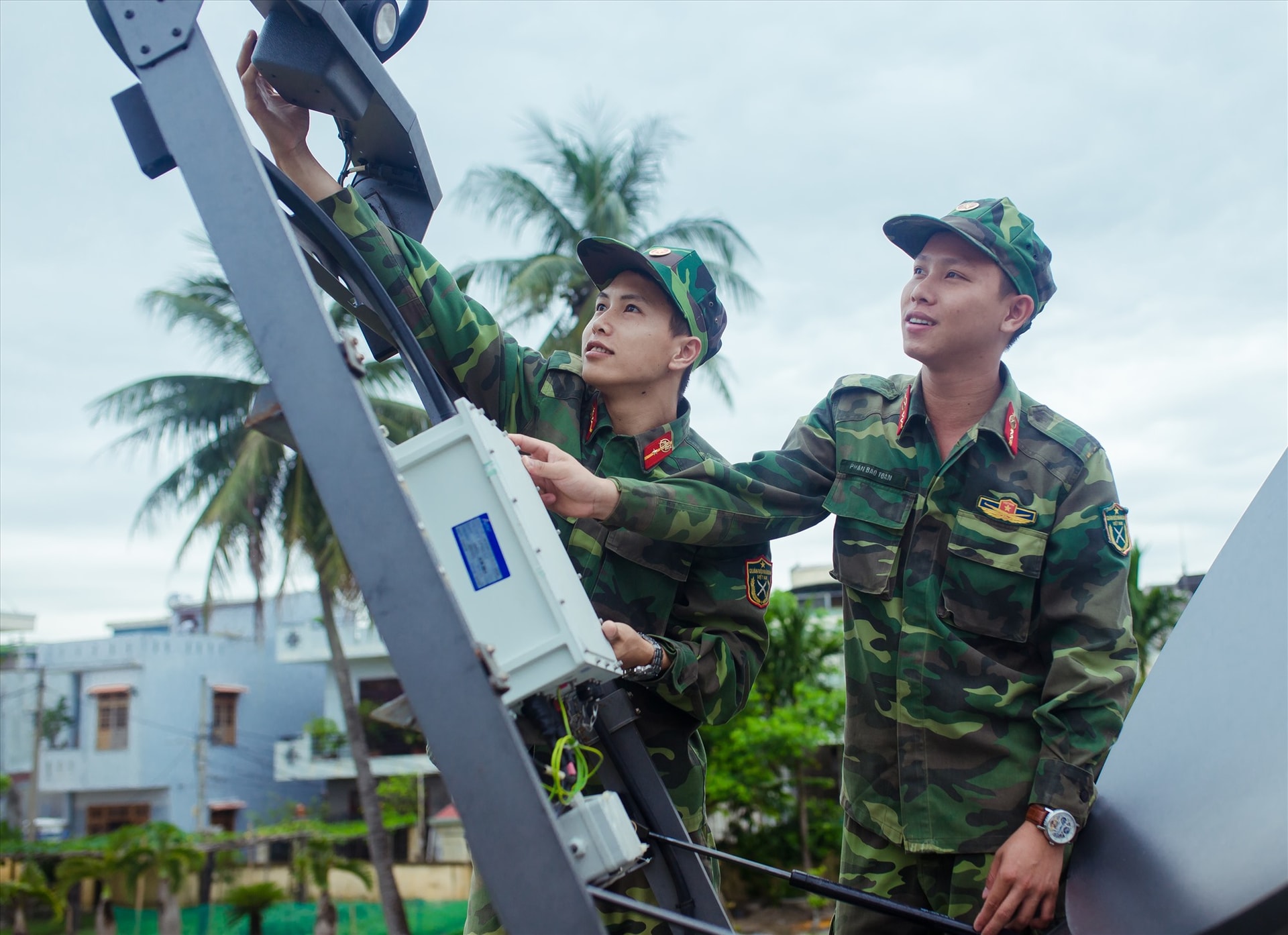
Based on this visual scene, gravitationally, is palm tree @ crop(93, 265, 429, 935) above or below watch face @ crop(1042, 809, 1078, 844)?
above

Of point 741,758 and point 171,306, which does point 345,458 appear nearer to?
point 741,758

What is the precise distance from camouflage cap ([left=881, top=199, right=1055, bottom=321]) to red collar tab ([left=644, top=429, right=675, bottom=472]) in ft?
2.36

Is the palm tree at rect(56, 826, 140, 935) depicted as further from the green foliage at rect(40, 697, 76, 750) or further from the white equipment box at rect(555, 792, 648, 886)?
the white equipment box at rect(555, 792, 648, 886)

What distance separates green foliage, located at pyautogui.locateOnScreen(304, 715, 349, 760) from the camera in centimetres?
2738

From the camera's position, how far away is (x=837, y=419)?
8.87 ft

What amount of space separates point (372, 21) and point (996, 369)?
1.59 metres

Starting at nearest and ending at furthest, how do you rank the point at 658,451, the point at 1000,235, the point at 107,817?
the point at 1000,235 → the point at 658,451 → the point at 107,817

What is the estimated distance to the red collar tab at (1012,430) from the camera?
96.3 inches

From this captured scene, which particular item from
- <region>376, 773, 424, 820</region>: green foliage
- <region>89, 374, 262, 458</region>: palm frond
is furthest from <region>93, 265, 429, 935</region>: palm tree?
<region>376, 773, 424, 820</region>: green foliage

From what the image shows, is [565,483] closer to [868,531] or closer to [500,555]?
[500,555]

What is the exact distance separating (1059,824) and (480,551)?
1284 mm

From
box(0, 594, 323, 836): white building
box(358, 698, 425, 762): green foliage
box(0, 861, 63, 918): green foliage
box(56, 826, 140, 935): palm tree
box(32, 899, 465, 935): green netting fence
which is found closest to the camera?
box(32, 899, 465, 935): green netting fence

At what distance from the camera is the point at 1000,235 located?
2.45 m

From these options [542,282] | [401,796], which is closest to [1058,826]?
[542,282]
